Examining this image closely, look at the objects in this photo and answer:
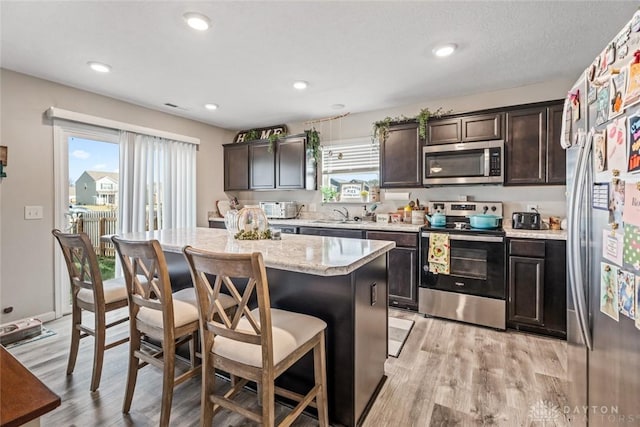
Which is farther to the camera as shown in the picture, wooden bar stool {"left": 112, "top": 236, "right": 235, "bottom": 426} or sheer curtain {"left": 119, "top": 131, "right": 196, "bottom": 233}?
sheer curtain {"left": 119, "top": 131, "right": 196, "bottom": 233}

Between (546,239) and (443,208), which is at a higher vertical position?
(443,208)

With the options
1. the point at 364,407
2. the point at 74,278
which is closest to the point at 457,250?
the point at 364,407

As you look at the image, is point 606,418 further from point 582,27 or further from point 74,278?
point 74,278

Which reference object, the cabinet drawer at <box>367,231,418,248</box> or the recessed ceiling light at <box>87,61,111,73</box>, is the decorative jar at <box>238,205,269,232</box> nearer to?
the cabinet drawer at <box>367,231,418,248</box>

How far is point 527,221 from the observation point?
3.06m

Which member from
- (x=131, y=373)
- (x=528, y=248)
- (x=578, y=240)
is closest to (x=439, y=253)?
(x=528, y=248)

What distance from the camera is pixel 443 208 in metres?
3.59

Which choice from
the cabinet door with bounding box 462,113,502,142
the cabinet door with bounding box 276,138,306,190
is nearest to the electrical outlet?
the cabinet door with bounding box 276,138,306,190

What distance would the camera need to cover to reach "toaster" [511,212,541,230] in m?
3.03

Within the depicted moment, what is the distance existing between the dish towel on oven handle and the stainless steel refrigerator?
1.50 metres

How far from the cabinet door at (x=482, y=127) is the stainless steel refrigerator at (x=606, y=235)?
1666mm

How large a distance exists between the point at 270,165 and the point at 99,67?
2354mm

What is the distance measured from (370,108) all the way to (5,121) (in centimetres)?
395

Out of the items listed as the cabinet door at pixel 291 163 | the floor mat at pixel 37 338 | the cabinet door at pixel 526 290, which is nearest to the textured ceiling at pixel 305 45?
the cabinet door at pixel 291 163
